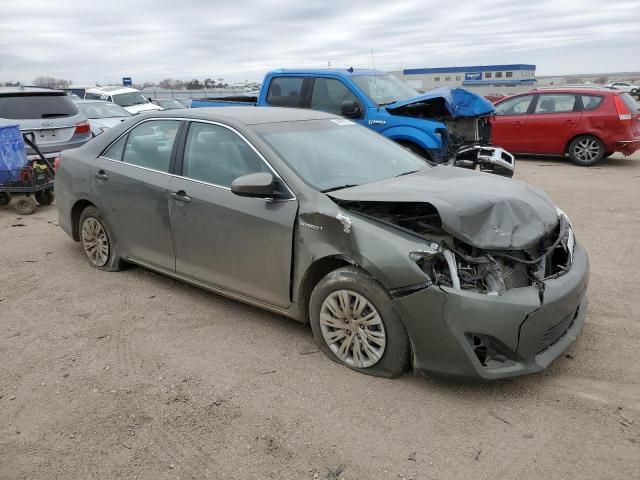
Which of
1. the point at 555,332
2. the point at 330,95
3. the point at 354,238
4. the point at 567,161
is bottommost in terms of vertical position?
the point at 555,332

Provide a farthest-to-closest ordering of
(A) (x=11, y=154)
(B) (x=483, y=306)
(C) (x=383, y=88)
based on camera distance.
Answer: (C) (x=383, y=88), (A) (x=11, y=154), (B) (x=483, y=306)

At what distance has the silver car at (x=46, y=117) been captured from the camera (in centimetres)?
891

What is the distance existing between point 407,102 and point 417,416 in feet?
20.0

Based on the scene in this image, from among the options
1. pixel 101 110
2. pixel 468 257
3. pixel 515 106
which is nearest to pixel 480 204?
pixel 468 257

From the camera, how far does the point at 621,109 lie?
10875 millimetres

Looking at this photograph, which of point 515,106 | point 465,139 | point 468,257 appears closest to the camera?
point 468,257

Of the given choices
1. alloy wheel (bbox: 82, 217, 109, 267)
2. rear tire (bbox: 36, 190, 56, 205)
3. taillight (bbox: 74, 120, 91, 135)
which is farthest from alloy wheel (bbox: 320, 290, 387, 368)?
taillight (bbox: 74, 120, 91, 135)

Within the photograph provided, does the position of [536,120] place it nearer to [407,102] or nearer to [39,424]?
[407,102]

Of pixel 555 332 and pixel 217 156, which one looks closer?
pixel 555 332

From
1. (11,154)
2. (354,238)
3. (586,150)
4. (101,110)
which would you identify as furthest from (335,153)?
(101,110)

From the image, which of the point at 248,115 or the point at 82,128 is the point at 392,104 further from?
the point at 82,128

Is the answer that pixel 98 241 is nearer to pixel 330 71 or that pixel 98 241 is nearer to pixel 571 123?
pixel 330 71

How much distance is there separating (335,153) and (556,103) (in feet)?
30.2

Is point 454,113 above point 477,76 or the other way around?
the other way around
